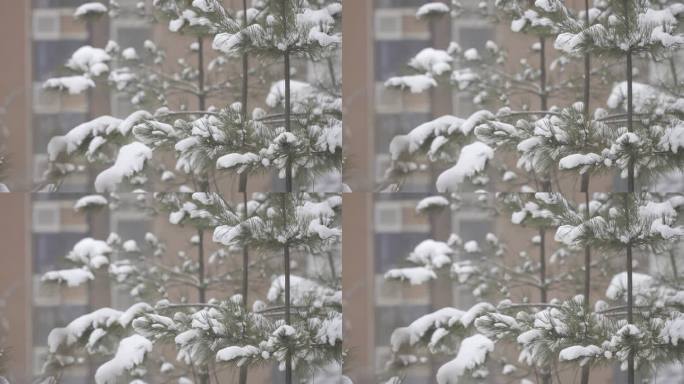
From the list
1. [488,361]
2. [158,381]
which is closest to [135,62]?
[158,381]

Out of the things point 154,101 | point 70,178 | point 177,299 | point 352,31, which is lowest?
point 177,299

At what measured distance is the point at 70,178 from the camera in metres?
3.05

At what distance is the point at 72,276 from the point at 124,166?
37 centimetres

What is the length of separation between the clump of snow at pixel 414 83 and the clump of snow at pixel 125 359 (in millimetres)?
1089

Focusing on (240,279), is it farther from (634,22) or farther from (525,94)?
(634,22)

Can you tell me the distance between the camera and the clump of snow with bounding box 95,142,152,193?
3018 millimetres

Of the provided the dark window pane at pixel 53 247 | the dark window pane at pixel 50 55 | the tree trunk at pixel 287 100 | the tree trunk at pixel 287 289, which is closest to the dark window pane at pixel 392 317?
the tree trunk at pixel 287 289

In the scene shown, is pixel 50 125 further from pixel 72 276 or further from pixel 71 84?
pixel 72 276

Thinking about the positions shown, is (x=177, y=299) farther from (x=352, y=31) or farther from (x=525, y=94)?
(x=525, y=94)

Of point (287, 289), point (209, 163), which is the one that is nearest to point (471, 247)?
point (287, 289)

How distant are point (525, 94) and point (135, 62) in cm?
120

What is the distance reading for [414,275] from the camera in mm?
3049

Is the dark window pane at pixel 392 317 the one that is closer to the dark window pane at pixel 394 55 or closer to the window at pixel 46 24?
the dark window pane at pixel 394 55

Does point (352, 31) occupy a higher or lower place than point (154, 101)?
higher
